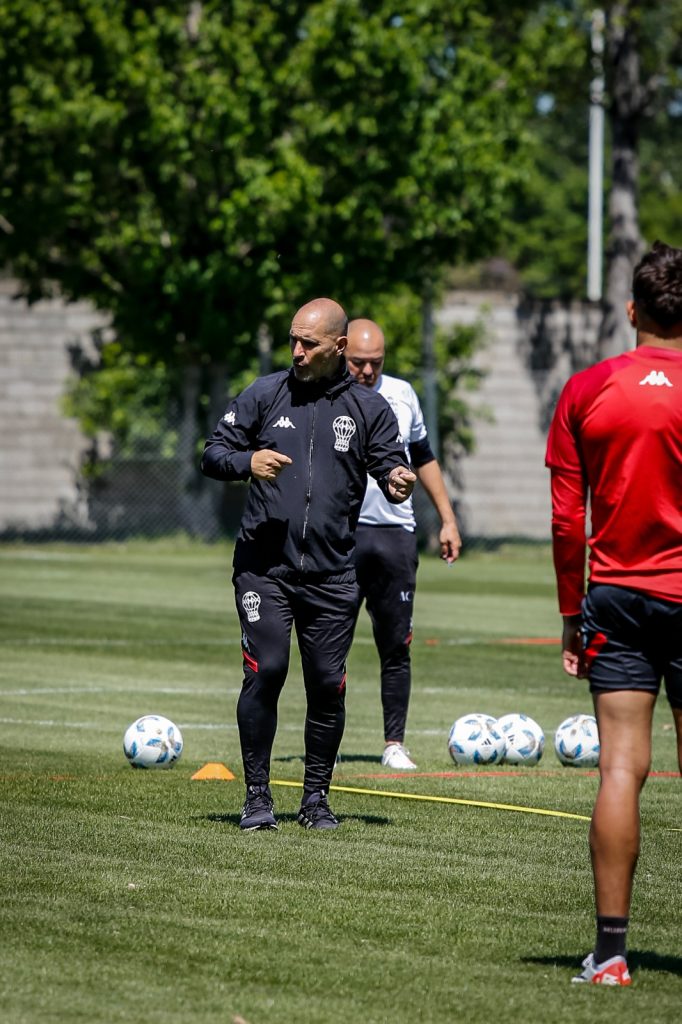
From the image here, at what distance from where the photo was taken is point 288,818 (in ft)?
26.1

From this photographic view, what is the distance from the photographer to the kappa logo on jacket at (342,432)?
7.62 m

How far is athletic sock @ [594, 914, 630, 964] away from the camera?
5152mm

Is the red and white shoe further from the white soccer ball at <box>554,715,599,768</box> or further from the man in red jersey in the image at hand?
the white soccer ball at <box>554,715,599,768</box>

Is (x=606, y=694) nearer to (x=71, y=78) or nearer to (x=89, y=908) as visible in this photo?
(x=89, y=908)

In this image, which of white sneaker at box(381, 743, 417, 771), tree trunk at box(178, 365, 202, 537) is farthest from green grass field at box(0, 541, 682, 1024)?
tree trunk at box(178, 365, 202, 537)

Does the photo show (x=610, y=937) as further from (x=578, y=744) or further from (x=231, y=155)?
(x=231, y=155)

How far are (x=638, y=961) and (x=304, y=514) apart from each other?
8.77 ft

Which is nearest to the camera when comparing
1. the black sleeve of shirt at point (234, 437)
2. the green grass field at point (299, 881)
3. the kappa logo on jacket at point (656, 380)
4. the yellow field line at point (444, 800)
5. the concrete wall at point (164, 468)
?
the green grass field at point (299, 881)

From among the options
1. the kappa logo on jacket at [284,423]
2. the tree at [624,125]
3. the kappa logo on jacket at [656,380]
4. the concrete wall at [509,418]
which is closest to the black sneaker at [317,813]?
the kappa logo on jacket at [284,423]

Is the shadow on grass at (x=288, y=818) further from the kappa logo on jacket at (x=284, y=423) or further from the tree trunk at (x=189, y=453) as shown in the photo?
the tree trunk at (x=189, y=453)

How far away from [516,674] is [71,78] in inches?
703

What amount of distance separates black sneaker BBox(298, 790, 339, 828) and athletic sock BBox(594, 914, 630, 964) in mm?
2620

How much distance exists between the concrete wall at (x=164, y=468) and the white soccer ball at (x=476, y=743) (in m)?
22.0

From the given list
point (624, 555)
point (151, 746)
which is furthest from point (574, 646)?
point (151, 746)
